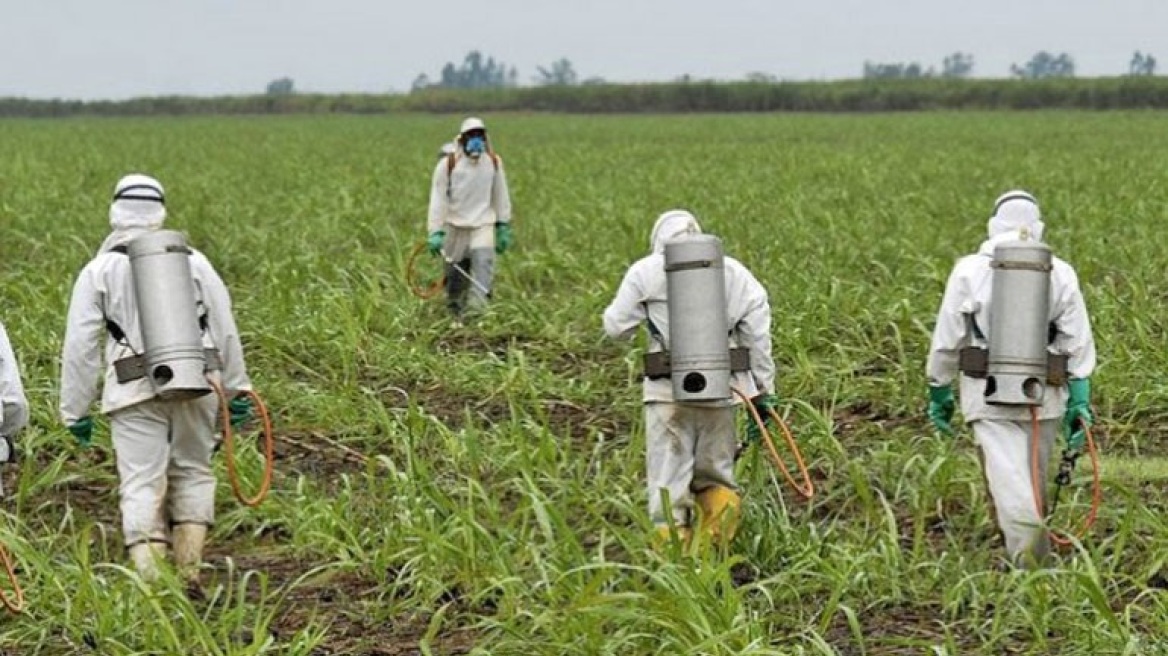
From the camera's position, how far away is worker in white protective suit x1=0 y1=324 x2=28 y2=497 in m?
6.22

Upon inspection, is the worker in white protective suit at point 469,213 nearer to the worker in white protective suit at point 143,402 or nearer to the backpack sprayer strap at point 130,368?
the worker in white protective suit at point 143,402

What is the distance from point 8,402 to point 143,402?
1.74 ft

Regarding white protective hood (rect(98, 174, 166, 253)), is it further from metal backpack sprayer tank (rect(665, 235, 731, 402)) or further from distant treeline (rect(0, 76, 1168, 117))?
distant treeline (rect(0, 76, 1168, 117))

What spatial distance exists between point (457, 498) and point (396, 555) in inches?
48.5

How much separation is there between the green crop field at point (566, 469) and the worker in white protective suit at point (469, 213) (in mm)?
320

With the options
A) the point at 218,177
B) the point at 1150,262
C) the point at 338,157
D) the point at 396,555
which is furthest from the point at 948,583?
the point at 338,157

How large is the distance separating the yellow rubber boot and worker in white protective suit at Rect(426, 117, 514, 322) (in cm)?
547

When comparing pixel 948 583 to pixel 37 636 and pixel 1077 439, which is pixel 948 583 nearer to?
pixel 1077 439

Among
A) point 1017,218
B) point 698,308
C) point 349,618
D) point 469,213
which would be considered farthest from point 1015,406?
point 469,213

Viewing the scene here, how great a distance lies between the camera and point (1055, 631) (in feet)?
19.5

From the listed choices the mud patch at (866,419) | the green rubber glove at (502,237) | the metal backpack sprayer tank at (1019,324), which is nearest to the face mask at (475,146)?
the green rubber glove at (502,237)

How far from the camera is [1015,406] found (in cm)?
645

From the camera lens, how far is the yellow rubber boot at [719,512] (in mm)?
6684

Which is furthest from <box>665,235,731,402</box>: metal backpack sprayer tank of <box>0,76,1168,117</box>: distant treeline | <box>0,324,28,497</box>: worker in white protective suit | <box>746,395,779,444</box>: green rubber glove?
<box>0,76,1168,117</box>: distant treeline
